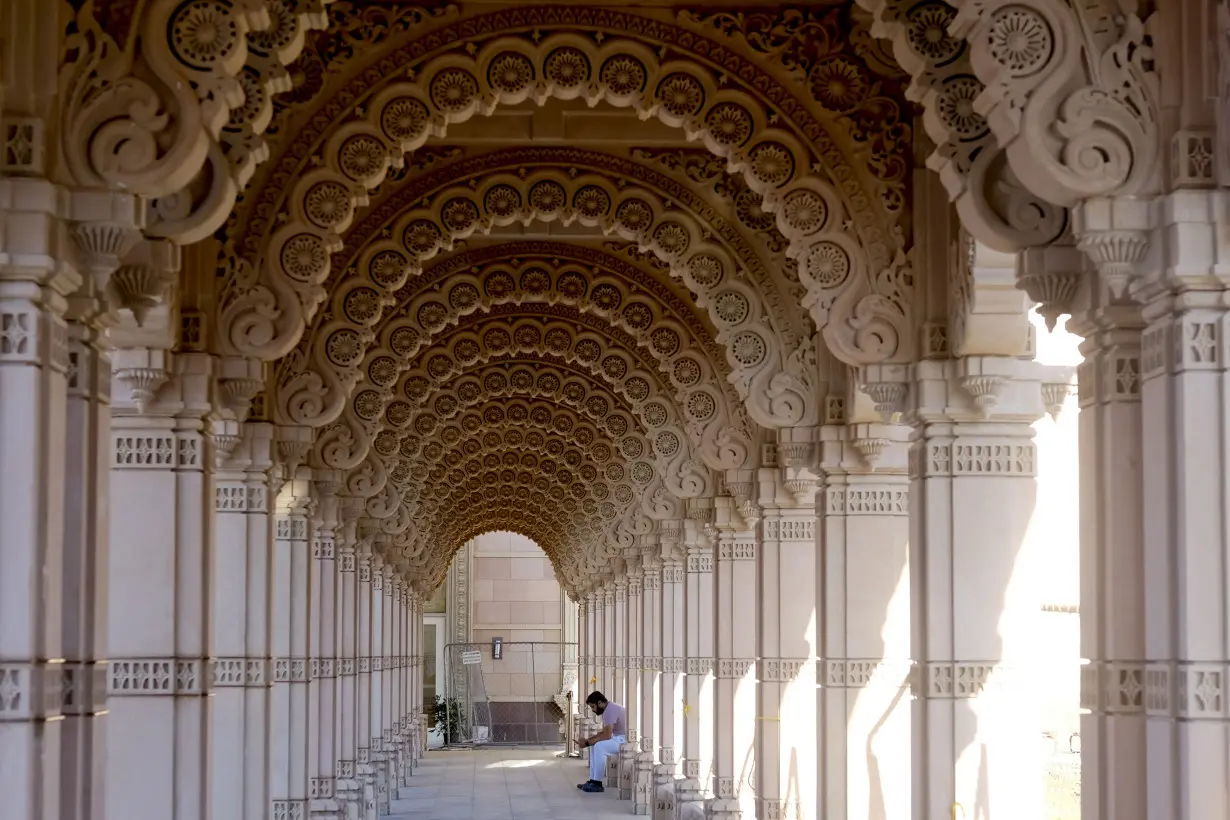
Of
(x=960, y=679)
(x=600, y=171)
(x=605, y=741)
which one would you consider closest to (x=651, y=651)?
(x=605, y=741)

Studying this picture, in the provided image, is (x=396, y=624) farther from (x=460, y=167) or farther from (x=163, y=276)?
(x=163, y=276)

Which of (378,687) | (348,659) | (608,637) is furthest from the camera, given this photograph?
(608,637)

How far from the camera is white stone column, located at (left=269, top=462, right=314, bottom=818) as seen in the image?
13906 mm

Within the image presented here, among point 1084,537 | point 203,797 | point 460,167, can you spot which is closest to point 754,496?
point 460,167

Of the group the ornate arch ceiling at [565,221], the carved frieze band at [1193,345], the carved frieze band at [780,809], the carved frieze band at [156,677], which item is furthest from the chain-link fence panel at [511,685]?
the carved frieze band at [1193,345]

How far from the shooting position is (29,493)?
542 cm

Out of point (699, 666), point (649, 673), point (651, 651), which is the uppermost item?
point (699, 666)

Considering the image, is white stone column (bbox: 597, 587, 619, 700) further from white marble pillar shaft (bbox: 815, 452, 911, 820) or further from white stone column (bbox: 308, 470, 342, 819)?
white marble pillar shaft (bbox: 815, 452, 911, 820)

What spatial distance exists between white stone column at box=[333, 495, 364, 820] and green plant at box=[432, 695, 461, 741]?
27.1 metres

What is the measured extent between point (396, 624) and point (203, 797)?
22.1 m

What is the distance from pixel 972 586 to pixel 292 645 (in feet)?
21.9

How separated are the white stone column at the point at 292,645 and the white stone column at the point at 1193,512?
9.08 meters

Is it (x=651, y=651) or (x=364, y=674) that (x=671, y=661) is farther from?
(x=364, y=674)

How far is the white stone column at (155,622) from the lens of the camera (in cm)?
884
